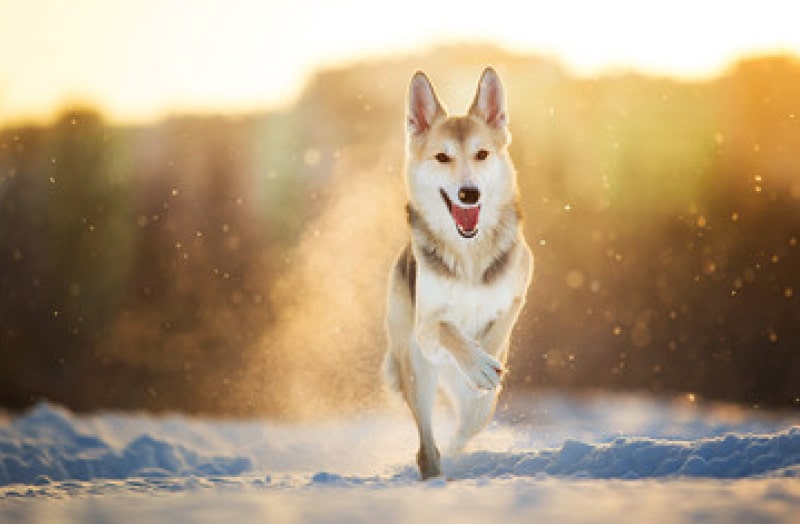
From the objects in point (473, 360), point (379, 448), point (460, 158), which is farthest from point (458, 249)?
point (379, 448)

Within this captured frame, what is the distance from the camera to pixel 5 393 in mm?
14031

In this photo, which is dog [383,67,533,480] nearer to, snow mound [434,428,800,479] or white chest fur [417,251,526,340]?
white chest fur [417,251,526,340]

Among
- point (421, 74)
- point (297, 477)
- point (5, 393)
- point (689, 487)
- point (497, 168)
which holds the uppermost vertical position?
point (421, 74)

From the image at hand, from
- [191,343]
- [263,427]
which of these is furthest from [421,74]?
[191,343]

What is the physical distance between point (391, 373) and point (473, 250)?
140cm

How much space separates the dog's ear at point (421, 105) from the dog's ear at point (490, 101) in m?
0.28

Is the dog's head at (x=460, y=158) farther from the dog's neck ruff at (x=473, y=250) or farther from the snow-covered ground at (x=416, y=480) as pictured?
the snow-covered ground at (x=416, y=480)

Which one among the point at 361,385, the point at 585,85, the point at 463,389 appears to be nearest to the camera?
the point at 463,389

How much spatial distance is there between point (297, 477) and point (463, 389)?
145 centimetres

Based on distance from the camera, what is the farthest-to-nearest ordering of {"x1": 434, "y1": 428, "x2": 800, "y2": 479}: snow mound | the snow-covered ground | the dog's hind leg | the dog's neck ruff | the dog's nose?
1. the dog's hind leg
2. the dog's neck ruff
3. the dog's nose
4. {"x1": 434, "y1": 428, "x2": 800, "y2": 479}: snow mound
5. the snow-covered ground

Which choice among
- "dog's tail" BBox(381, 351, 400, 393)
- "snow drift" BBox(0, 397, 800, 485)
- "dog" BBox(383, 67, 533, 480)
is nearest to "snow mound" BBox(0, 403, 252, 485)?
"snow drift" BBox(0, 397, 800, 485)

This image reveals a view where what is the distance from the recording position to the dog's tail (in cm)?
730

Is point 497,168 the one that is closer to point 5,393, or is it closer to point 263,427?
point 263,427

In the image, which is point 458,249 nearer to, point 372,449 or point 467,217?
point 467,217
